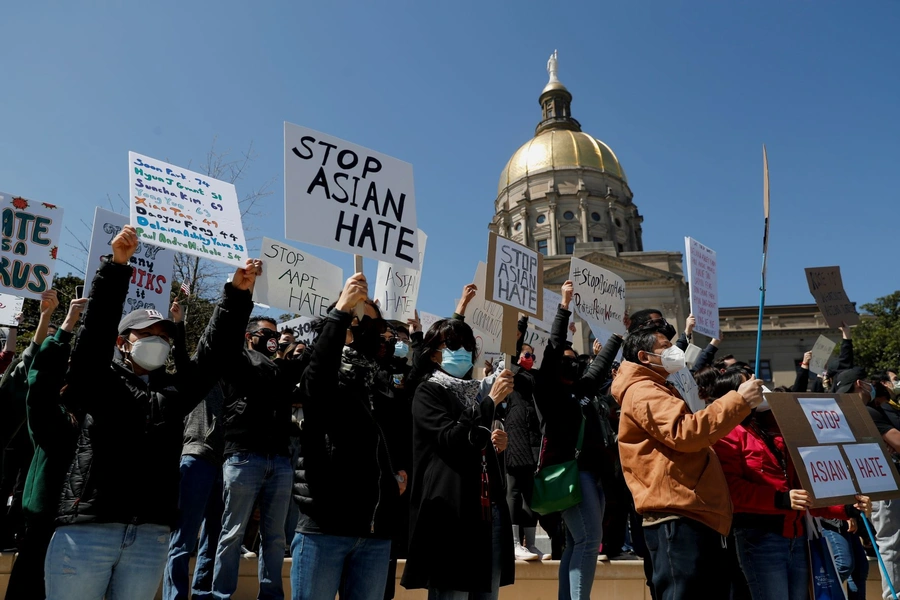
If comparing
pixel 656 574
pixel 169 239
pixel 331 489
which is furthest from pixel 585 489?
pixel 169 239

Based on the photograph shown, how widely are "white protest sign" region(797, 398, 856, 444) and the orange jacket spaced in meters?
0.74

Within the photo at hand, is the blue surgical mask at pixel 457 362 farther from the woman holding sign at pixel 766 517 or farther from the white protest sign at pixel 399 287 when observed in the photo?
the white protest sign at pixel 399 287

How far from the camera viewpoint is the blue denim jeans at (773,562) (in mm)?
3939

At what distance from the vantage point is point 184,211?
4516 mm

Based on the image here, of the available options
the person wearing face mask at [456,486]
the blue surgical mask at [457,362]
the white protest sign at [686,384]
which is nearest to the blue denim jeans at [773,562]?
the person wearing face mask at [456,486]

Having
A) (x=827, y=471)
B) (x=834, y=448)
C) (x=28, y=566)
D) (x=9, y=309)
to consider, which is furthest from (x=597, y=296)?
(x=9, y=309)

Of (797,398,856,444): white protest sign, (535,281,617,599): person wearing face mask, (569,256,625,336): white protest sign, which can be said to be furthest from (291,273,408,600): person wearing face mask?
(569,256,625,336): white protest sign

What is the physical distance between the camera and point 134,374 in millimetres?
3262

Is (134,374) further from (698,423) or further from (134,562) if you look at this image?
(698,423)

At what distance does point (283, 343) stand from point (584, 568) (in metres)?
3.71

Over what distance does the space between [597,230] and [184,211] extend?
2827 inches

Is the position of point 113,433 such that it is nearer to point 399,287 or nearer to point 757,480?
point 757,480

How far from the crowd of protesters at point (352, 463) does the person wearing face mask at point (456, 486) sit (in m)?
0.01

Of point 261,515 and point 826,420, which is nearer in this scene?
point 826,420
